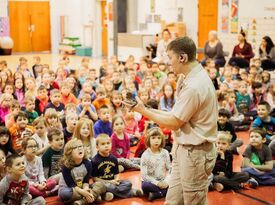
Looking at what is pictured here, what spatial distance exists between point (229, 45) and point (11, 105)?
8797 millimetres

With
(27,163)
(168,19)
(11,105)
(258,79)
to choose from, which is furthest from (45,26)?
(27,163)

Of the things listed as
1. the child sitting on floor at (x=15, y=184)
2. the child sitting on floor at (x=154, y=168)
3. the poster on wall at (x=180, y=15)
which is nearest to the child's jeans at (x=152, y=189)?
the child sitting on floor at (x=154, y=168)

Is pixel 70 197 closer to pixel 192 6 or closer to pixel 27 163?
pixel 27 163

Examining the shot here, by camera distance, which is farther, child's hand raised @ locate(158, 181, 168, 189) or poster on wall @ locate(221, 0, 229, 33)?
poster on wall @ locate(221, 0, 229, 33)

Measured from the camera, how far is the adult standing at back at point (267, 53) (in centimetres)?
1112

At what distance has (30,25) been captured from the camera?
804 inches

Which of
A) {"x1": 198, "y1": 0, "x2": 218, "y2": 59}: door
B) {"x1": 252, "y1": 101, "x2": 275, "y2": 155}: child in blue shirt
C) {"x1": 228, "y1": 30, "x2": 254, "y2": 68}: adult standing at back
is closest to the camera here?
{"x1": 252, "y1": 101, "x2": 275, "y2": 155}: child in blue shirt

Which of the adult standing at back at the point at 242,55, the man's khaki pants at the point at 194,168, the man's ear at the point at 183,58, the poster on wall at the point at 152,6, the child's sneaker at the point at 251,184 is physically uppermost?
the poster on wall at the point at 152,6

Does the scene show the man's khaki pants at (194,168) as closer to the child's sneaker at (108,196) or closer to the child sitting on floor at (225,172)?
the child's sneaker at (108,196)

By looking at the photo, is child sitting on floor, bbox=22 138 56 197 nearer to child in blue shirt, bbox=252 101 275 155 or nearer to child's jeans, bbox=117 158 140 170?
child's jeans, bbox=117 158 140 170

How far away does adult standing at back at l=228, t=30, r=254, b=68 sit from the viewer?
453 inches

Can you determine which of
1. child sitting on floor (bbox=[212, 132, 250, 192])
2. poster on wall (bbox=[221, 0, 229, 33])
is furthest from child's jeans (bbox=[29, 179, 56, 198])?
poster on wall (bbox=[221, 0, 229, 33])

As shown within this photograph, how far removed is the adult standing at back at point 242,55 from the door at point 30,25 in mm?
11294

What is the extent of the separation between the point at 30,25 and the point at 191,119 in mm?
18475
